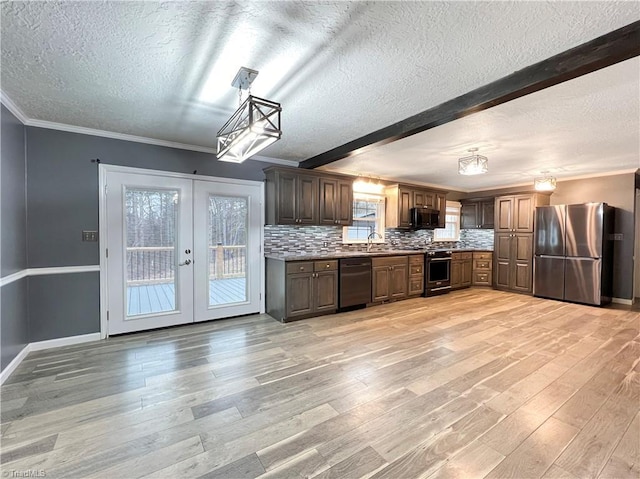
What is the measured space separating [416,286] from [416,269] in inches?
13.3

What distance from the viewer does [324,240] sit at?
16.8ft

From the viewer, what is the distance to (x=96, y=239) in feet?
10.8

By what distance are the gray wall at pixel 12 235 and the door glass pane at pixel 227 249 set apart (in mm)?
1853

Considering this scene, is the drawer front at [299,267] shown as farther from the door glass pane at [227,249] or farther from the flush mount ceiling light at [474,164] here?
the flush mount ceiling light at [474,164]

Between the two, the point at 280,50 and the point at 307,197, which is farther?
the point at 307,197

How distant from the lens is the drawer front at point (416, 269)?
5473 mm

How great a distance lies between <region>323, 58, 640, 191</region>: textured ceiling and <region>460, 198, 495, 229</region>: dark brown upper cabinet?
1.15m

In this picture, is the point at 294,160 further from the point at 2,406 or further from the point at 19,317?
the point at 2,406

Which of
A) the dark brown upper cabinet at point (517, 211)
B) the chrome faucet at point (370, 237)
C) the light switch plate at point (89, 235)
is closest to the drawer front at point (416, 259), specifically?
the chrome faucet at point (370, 237)

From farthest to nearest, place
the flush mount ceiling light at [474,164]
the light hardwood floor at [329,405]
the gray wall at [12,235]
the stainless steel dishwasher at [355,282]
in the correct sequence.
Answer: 1. the stainless steel dishwasher at [355,282]
2. the flush mount ceiling light at [474,164]
3. the gray wall at [12,235]
4. the light hardwood floor at [329,405]

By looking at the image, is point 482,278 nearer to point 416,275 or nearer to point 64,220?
point 416,275

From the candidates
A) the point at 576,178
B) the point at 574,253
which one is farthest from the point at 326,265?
the point at 576,178

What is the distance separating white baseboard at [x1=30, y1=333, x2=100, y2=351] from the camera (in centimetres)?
301

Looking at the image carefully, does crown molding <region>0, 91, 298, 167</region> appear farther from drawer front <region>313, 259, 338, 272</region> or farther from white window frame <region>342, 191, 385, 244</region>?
white window frame <region>342, 191, 385, 244</region>
